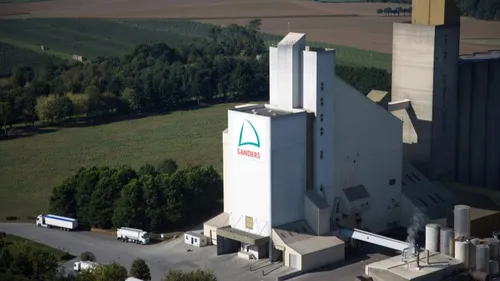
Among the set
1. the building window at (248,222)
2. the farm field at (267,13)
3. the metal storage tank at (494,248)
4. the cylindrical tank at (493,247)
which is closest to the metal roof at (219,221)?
the building window at (248,222)

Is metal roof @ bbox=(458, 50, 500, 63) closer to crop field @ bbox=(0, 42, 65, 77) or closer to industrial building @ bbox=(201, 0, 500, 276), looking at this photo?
industrial building @ bbox=(201, 0, 500, 276)

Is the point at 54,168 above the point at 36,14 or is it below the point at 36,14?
below

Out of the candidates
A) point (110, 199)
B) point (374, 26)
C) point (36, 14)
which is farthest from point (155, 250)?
point (36, 14)

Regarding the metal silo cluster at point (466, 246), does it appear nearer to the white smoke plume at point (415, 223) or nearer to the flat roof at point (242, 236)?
the white smoke plume at point (415, 223)

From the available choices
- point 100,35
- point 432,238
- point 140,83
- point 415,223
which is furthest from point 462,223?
point 100,35

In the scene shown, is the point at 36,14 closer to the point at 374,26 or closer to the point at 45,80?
the point at 45,80

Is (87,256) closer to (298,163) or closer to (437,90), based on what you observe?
(298,163)

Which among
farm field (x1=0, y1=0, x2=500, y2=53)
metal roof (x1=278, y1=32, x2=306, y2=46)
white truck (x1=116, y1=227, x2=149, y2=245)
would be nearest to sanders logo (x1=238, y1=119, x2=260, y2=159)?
metal roof (x1=278, y1=32, x2=306, y2=46)
